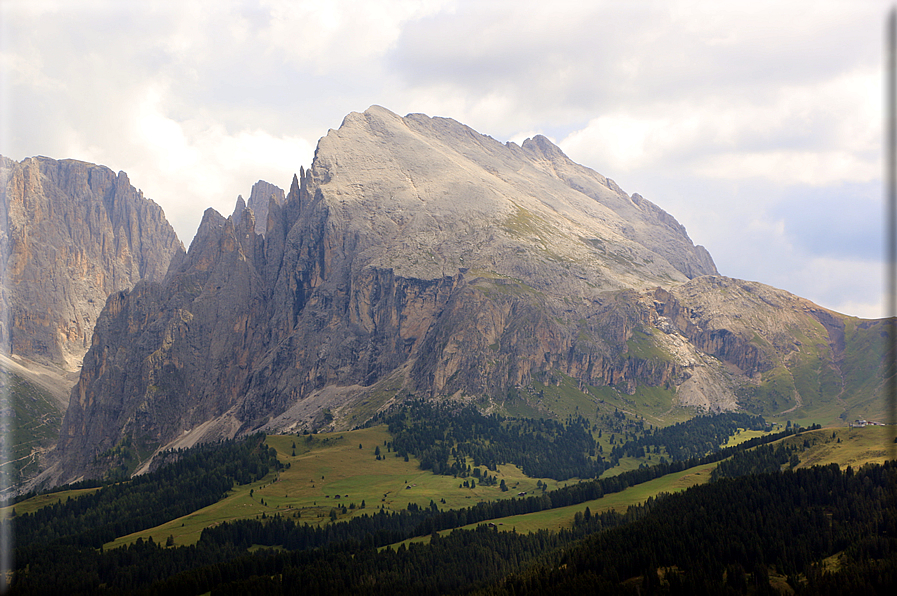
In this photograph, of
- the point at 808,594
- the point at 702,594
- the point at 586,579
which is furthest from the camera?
the point at 586,579

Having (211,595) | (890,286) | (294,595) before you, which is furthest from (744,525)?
(890,286)

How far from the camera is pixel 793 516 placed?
19825cm

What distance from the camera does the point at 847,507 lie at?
194 meters

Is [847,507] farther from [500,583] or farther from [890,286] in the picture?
[890,286]

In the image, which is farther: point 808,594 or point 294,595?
point 294,595

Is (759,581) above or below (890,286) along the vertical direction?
below

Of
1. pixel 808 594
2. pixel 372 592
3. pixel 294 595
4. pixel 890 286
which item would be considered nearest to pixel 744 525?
pixel 808 594

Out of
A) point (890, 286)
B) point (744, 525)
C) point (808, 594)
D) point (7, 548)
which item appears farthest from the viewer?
point (744, 525)

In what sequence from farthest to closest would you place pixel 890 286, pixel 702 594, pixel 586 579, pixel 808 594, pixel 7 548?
pixel 586 579
pixel 702 594
pixel 808 594
pixel 7 548
pixel 890 286

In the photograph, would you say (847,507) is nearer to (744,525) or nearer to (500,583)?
(744,525)

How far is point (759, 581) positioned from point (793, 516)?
108 feet

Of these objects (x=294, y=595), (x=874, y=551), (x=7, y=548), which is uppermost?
(x=7, y=548)

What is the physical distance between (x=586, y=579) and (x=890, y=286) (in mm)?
150034

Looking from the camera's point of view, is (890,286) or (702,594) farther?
(702,594)
